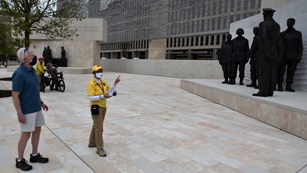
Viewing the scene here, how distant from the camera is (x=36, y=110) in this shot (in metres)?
3.78

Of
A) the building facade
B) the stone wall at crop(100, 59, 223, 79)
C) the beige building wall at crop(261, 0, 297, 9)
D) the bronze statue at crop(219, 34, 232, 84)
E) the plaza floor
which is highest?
the building facade

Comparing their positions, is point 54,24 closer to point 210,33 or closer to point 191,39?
point 210,33

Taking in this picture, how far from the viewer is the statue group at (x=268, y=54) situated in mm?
7336

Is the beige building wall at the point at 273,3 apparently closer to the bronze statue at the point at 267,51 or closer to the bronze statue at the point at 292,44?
the bronze statue at the point at 292,44

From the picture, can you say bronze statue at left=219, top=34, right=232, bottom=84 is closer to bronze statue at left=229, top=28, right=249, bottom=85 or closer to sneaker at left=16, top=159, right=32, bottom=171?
bronze statue at left=229, top=28, right=249, bottom=85

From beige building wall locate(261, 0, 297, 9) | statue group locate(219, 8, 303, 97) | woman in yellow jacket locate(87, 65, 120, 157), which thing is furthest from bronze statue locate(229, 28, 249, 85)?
woman in yellow jacket locate(87, 65, 120, 157)

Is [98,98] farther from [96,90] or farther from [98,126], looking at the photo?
[98,126]

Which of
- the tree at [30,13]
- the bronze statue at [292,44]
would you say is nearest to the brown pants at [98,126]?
the bronze statue at [292,44]

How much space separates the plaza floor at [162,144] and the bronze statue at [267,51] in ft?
3.75

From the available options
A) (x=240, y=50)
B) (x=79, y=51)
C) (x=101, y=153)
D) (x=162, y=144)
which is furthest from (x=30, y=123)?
(x=79, y=51)

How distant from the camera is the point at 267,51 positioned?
23.9ft

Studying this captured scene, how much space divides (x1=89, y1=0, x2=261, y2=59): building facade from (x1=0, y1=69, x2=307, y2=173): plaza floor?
42.7 meters

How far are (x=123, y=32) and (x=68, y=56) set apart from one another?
153 feet

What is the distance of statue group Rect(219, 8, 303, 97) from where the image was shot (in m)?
7.34
